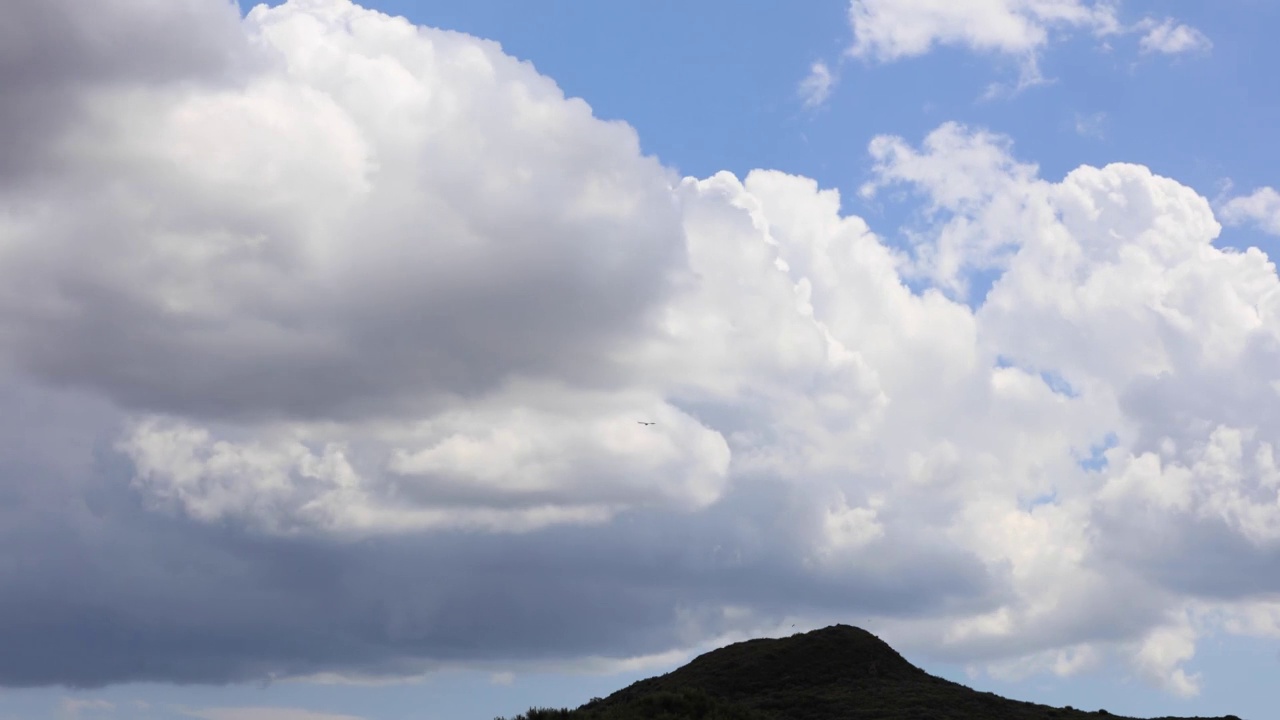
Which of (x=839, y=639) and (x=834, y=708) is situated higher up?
(x=839, y=639)

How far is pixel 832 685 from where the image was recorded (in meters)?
98.9

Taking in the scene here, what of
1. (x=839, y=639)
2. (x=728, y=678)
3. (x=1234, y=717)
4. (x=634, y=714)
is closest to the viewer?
(x=634, y=714)

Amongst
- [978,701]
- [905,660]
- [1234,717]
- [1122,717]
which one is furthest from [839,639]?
[1234,717]

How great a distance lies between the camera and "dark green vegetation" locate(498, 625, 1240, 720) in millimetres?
88625

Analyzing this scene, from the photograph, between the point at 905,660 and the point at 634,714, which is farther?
the point at 905,660

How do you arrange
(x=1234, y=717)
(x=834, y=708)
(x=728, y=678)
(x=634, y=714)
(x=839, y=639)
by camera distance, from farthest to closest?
(x=839, y=639) < (x=728, y=678) < (x=1234, y=717) < (x=834, y=708) < (x=634, y=714)

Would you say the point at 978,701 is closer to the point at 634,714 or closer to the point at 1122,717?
the point at 1122,717

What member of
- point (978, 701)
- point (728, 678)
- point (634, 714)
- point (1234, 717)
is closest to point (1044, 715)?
point (978, 701)

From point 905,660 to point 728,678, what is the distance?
16.7m

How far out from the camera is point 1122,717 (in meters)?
95.8

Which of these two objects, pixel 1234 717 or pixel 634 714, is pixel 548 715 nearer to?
pixel 634 714

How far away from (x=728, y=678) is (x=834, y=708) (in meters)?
14.3

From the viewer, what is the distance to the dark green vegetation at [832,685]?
88625mm

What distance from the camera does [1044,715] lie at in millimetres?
92438
